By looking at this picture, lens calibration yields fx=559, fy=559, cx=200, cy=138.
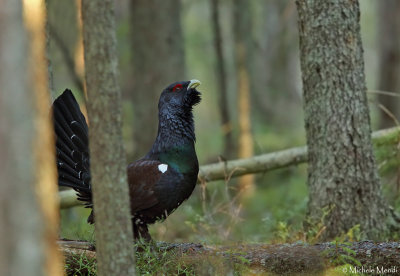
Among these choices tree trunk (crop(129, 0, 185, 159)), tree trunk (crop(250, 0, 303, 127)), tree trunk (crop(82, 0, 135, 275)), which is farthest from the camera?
tree trunk (crop(250, 0, 303, 127))

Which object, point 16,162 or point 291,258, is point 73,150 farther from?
point 16,162

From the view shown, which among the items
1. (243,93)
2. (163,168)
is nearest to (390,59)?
(243,93)

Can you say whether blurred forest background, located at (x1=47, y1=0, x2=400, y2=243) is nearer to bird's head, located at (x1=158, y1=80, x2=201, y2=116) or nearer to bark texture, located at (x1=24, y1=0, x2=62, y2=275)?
bird's head, located at (x1=158, y1=80, x2=201, y2=116)

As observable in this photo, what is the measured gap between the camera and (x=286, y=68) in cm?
1980

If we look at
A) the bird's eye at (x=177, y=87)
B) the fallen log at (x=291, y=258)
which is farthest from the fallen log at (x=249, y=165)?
the fallen log at (x=291, y=258)

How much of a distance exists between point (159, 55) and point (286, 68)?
1005cm

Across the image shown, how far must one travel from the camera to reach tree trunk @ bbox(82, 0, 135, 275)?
3.29m

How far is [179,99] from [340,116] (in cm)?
168

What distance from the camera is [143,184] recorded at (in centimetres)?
543

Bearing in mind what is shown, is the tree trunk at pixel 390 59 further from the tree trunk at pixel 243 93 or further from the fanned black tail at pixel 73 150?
the fanned black tail at pixel 73 150

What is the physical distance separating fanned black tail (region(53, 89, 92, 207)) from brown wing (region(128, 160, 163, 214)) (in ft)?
1.99

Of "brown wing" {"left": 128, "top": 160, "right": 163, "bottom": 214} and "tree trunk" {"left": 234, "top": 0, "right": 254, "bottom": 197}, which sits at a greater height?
"tree trunk" {"left": 234, "top": 0, "right": 254, "bottom": 197}

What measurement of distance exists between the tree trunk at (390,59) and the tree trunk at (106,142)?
378 inches

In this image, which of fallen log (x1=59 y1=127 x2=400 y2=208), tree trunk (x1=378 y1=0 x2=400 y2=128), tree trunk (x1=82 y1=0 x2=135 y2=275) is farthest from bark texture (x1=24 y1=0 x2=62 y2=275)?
tree trunk (x1=378 y1=0 x2=400 y2=128)
